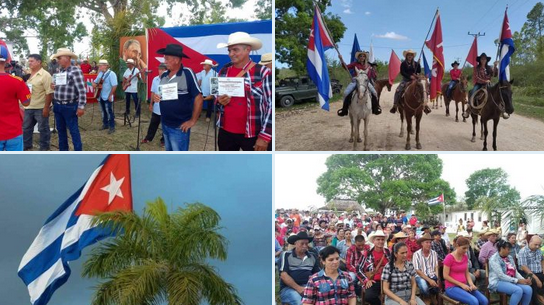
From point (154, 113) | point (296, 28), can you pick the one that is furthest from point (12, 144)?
point (296, 28)

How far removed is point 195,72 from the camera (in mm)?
5652

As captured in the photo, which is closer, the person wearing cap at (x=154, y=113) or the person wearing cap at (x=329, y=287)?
the person wearing cap at (x=329, y=287)

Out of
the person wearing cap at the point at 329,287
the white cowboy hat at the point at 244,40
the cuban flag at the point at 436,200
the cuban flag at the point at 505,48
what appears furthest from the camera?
the cuban flag at the point at 436,200

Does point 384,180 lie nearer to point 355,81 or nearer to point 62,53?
point 355,81

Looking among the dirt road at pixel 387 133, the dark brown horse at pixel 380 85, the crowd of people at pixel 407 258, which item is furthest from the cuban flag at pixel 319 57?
the crowd of people at pixel 407 258

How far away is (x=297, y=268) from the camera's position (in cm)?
559

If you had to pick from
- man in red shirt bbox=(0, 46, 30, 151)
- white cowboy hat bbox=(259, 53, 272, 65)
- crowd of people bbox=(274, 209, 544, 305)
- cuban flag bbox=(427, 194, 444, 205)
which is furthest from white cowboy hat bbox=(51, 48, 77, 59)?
cuban flag bbox=(427, 194, 444, 205)

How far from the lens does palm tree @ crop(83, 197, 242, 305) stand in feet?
16.4

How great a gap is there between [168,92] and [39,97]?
1.32 meters

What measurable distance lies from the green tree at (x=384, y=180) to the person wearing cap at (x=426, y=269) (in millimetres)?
472

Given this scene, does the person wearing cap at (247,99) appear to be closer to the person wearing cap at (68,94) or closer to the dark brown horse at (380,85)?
the dark brown horse at (380,85)

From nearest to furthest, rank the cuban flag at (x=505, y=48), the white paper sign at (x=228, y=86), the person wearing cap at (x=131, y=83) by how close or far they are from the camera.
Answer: the white paper sign at (x=228, y=86), the cuban flag at (x=505, y=48), the person wearing cap at (x=131, y=83)

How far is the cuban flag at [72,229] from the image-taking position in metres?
5.68

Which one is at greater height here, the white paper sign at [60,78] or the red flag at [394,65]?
the red flag at [394,65]
